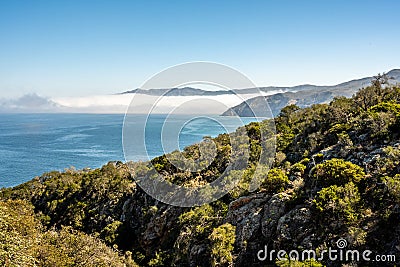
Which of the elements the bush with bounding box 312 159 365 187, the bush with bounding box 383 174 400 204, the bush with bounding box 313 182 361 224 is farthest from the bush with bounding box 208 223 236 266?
the bush with bounding box 383 174 400 204

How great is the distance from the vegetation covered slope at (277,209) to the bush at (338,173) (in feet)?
0.20

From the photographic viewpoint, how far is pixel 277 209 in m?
19.2

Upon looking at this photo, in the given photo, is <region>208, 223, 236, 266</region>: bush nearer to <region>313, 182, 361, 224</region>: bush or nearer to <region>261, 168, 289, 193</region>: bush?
<region>261, 168, 289, 193</region>: bush

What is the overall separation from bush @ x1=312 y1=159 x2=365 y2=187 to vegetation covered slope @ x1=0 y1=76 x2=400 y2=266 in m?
0.06

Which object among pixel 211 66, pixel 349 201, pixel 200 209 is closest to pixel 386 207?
pixel 349 201

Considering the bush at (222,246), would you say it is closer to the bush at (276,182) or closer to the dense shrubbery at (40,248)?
the bush at (276,182)

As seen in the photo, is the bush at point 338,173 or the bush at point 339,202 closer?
the bush at point 339,202

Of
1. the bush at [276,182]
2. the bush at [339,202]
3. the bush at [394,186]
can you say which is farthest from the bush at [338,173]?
the bush at [276,182]

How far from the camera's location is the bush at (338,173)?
57.4ft

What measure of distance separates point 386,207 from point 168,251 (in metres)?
17.9

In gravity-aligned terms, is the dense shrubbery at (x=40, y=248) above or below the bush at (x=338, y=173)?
below

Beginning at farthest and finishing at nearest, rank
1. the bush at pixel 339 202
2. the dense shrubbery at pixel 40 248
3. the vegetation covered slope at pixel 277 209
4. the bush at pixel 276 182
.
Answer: the bush at pixel 276 182, the bush at pixel 339 202, the vegetation covered slope at pixel 277 209, the dense shrubbery at pixel 40 248

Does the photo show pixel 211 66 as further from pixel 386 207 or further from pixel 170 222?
pixel 170 222

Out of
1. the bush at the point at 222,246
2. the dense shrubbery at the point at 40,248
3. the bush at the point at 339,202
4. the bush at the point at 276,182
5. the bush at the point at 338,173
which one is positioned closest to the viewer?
the dense shrubbery at the point at 40,248
